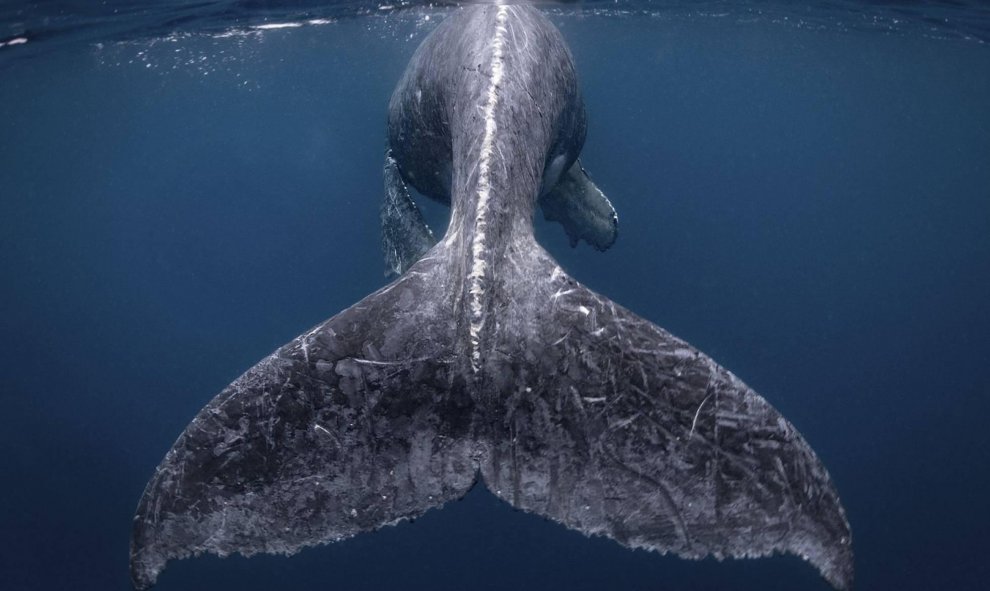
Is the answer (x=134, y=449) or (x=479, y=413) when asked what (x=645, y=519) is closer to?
(x=479, y=413)

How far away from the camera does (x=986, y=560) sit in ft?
58.1

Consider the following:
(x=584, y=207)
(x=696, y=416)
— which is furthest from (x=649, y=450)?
(x=584, y=207)

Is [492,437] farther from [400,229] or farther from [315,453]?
[400,229]

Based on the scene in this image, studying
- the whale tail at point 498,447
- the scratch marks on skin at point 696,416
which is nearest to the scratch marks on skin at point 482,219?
the whale tail at point 498,447

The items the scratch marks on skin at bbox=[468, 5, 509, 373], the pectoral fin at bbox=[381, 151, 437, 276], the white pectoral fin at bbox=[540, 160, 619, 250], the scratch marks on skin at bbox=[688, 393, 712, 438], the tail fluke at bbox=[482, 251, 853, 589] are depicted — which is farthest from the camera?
the white pectoral fin at bbox=[540, 160, 619, 250]

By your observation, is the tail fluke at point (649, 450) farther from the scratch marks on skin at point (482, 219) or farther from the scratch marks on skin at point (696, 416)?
the scratch marks on skin at point (482, 219)

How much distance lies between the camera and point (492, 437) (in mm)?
3918

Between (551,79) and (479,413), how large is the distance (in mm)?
4195

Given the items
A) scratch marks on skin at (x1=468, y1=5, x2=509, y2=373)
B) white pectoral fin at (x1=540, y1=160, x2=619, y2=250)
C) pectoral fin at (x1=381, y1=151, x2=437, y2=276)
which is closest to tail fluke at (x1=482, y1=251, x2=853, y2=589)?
scratch marks on skin at (x1=468, y1=5, x2=509, y2=373)

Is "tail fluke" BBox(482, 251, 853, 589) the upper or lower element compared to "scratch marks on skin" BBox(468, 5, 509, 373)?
lower

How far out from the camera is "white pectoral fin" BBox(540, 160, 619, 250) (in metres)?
10.5

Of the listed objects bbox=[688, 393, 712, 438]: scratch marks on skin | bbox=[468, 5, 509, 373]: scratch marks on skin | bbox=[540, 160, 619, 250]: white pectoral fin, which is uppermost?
bbox=[468, 5, 509, 373]: scratch marks on skin

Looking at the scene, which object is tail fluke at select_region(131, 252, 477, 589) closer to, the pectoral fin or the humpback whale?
the humpback whale

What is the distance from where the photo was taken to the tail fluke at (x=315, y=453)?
3762mm
